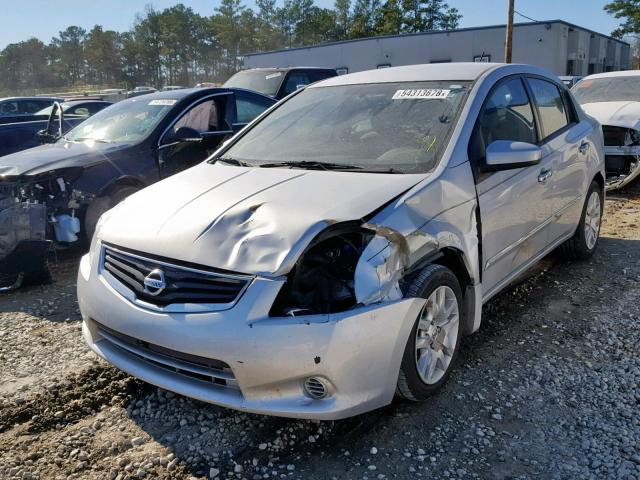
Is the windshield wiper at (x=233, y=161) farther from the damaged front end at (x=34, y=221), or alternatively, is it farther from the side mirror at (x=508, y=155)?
the damaged front end at (x=34, y=221)

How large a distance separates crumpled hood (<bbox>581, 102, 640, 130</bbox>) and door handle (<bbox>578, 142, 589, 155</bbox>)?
340 cm

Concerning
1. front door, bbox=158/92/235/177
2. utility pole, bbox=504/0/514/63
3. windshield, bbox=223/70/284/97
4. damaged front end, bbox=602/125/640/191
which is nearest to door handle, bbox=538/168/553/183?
front door, bbox=158/92/235/177

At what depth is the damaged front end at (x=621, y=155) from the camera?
7.95m

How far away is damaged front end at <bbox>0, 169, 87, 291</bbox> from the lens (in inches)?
193

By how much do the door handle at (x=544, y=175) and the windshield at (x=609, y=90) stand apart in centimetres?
620

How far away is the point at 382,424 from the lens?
2801 millimetres

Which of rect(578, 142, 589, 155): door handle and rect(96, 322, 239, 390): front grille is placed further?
rect(578, 142, 589, 155): door handle

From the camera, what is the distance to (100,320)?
9.29 feet

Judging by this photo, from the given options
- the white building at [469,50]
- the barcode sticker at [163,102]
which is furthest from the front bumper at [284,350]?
the white building at [469,50]

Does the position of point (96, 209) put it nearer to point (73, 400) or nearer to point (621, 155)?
point (73, 400)

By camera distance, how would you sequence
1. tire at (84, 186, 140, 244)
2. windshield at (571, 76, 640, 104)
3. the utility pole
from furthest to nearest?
the utility pole → windshield at (571, 76, 640, 104) → tire at (84, 186, 140, 244)

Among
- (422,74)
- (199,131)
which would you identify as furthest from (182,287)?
(199,131)

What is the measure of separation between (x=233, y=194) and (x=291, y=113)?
Result: 1282mm

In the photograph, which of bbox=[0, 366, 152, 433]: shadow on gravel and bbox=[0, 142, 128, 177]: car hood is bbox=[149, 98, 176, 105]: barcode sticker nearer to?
bbox=[0, 142, 128, 177]: car hood
